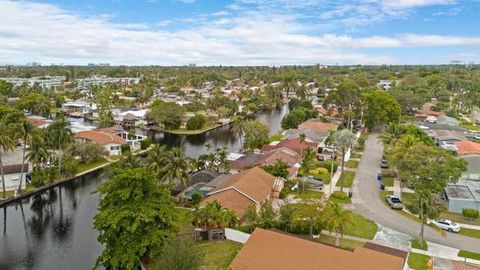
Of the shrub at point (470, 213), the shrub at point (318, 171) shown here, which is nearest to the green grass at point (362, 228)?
the shrub at point (470, 213)

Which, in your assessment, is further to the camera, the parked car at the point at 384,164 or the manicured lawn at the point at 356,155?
the manicured lawn at the point at 356,155

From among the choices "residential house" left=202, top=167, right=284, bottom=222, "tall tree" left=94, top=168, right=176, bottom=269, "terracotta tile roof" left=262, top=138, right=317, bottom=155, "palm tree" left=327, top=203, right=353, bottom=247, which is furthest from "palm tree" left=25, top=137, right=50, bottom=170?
"palm tree" left=327, top=203, right=353, bottom=247

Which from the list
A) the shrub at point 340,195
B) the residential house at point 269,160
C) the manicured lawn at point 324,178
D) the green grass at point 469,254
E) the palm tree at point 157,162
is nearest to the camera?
the green grass at point 469,254

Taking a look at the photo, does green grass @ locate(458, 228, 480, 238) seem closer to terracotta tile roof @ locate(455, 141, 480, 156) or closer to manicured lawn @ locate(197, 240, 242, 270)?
manicured lawn @ locate(197, 240, 242, 270)

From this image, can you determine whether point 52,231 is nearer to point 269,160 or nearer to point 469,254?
point 269,160

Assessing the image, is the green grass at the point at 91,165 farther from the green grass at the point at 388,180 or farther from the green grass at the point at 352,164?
the green grass at the point at 388,180

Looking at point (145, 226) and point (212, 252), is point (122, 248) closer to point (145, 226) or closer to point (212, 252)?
point (145, 226)

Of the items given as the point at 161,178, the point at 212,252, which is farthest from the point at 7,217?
the point at 212,252
